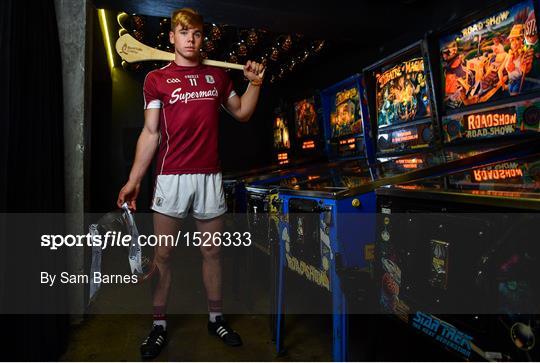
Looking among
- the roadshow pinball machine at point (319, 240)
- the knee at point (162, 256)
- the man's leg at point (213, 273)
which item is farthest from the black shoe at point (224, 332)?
the knee at point (162, 256)

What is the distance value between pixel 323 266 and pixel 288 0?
2188 millimetres

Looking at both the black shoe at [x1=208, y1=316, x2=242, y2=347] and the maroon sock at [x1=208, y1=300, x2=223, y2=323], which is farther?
the maroon sock at [x1=208, y1=300, x2=223, y2=323]

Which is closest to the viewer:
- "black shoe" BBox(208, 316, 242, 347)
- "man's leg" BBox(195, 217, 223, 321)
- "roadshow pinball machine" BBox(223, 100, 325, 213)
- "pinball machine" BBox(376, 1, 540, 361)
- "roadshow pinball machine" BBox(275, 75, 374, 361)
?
"pinball machine" BBox(376, 1, 540, 361)

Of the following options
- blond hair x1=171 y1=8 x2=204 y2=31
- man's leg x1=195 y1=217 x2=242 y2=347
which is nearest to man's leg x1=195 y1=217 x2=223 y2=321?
man's leg x1=195 y1=217 x2=242 y2=347

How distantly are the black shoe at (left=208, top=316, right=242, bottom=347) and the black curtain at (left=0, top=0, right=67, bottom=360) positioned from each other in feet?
2.38

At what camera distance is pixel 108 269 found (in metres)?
3.48

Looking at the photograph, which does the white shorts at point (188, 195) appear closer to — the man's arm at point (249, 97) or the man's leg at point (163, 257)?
the man's leg at point (163, 257)

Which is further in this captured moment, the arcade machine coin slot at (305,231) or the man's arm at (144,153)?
the man's arm at (144,153)

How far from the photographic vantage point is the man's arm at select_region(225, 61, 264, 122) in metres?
1.95

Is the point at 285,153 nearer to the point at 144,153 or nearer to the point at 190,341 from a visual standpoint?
the point at 144,153

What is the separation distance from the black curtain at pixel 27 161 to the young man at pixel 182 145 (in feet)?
1.27

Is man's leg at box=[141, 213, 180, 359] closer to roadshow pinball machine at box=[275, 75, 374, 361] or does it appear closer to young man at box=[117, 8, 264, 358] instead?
young man at box=[117, 8, 264, 358]

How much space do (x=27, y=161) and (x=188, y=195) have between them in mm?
718

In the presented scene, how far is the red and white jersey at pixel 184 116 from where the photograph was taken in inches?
75.5
